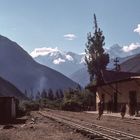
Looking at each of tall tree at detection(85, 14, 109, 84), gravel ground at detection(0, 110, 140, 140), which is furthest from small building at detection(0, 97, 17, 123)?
tall tree at detection(85, 14, 109, 84)

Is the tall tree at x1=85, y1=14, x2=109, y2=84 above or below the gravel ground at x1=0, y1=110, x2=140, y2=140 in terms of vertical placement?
above

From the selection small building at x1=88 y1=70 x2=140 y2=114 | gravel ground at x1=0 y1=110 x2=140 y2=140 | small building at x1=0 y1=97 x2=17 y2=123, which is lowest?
gravel ground at x1=0 y1=110 x2=140 y2=140

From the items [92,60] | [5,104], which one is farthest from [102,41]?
[5,104]

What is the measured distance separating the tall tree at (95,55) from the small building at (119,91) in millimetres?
12361

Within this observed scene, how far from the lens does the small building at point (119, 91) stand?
4459 centimetres

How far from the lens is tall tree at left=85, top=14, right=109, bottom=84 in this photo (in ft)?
245

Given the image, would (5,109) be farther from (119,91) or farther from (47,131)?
(119,91)

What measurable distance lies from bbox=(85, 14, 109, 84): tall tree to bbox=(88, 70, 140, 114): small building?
487 inches

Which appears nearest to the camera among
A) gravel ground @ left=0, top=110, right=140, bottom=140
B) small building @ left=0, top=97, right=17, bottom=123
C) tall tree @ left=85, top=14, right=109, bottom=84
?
gravel ground @ left=0, top=110, right=140, bottom=140

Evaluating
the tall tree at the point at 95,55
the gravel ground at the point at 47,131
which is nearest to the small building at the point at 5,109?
the gravel ground at the point at 47,131

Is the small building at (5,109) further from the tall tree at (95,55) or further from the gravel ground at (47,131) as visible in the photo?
the tall tree at (95,55)

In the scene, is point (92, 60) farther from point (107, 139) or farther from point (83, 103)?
point (107, 139)

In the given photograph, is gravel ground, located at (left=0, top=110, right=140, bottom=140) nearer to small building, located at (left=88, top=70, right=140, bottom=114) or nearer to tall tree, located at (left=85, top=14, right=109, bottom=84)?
small building, located at (left=88, top=70, right=140, bottom=114)

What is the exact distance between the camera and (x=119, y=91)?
2013 inches
